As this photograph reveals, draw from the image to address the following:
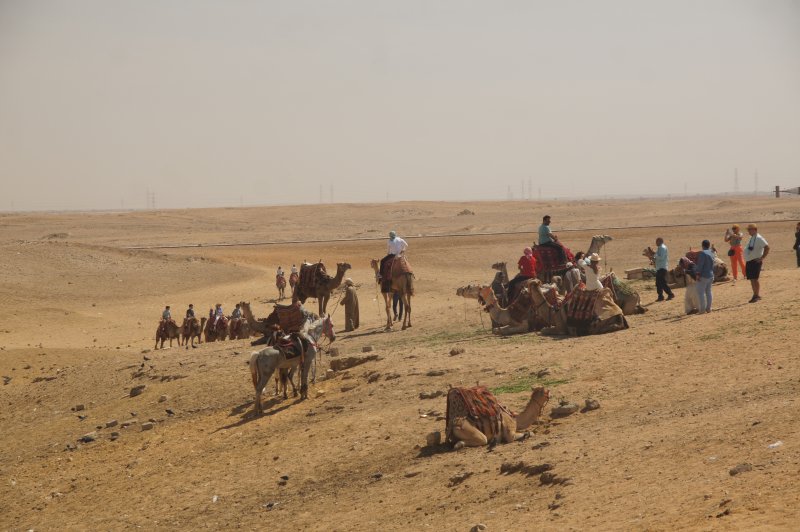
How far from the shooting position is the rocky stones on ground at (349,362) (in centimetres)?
1983

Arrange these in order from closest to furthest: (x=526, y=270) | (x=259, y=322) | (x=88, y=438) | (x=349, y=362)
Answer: (x=88, y=438)
(x=349, y=362)
(x=259, y=322)
(x=526, y=270)

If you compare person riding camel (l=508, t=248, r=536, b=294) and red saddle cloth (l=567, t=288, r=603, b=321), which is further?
person riding camel (l=508, t=248, r=536, b=294)

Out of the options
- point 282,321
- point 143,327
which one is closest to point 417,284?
point 143,327

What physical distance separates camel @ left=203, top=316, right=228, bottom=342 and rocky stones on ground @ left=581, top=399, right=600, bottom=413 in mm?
17507

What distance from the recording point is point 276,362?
57.0 ft

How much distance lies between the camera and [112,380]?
869 inches

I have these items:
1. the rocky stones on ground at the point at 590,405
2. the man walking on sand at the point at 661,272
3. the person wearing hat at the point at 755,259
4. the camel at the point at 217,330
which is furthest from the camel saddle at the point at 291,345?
the camel at the point at 217,330

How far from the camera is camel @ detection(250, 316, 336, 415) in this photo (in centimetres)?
1711

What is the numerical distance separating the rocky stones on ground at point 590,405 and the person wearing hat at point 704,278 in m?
6.54

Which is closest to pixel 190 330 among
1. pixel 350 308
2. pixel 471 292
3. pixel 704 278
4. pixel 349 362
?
pixel 350 308

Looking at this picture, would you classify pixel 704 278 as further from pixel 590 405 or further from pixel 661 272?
pixel 590 405

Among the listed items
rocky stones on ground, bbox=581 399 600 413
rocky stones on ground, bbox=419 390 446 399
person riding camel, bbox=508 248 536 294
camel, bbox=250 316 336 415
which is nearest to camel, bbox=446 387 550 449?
rocky stones on ground, bbox=581 399 600 413

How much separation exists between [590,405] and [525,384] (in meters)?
2.08

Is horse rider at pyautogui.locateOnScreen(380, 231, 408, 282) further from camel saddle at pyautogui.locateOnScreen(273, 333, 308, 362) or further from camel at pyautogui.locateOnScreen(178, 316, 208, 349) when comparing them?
camel saddle at pyautogui.locateOnScreen(273, 333, 308, 362)
